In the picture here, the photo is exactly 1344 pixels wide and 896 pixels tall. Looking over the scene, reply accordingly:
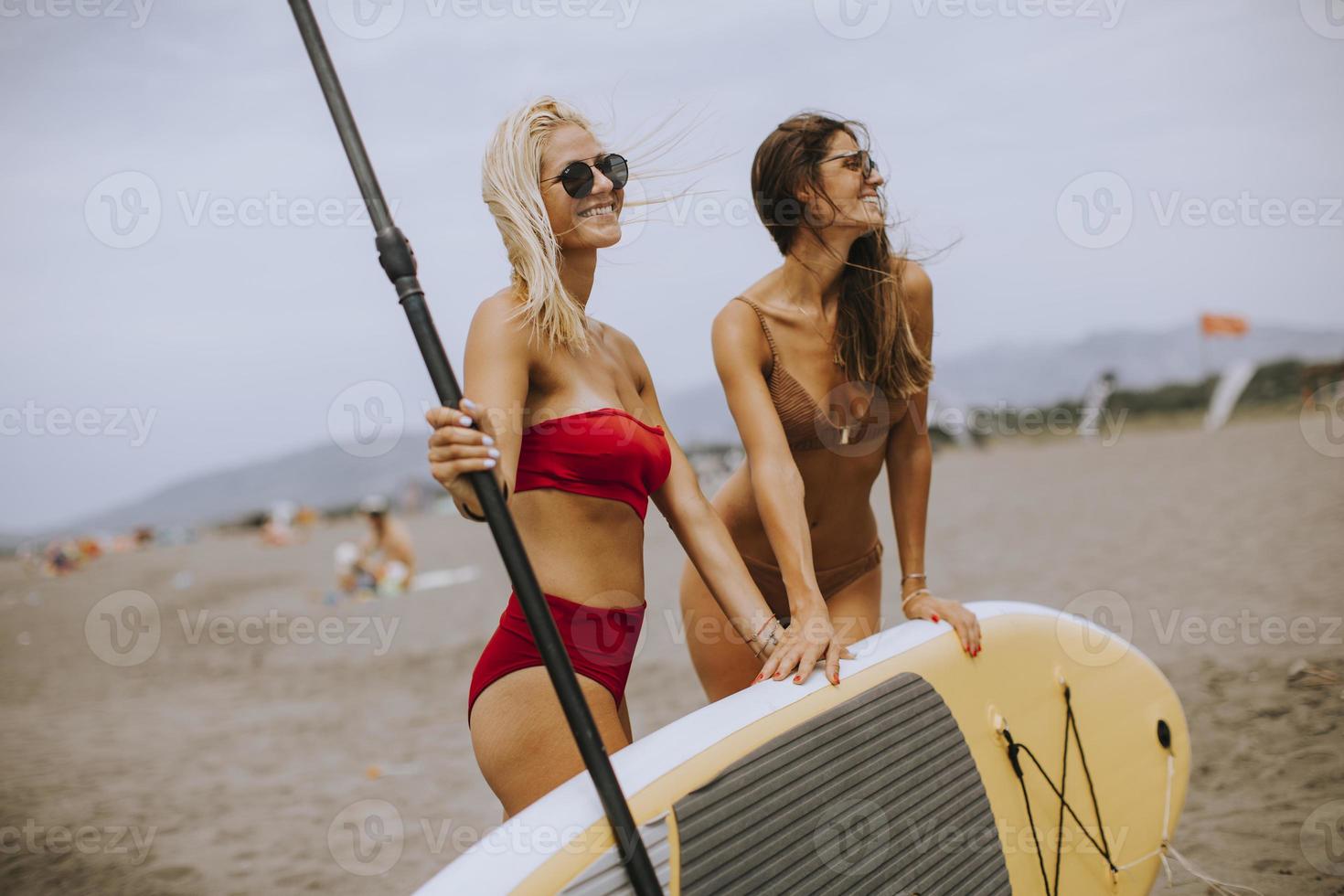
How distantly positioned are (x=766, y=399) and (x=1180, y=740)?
72.7 inches

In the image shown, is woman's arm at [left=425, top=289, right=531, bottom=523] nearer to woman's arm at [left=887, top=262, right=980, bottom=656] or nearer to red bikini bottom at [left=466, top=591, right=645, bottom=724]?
red bikini bottom at [left=466, top=591, right=645, bottom=724]

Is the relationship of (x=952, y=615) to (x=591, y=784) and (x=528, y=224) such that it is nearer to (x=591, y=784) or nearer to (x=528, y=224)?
(x=591, y=784)

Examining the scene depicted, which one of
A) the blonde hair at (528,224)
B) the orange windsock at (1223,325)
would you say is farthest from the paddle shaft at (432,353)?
the orange windsock at (1223,325)

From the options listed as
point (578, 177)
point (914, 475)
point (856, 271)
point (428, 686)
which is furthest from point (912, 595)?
point (428, 686)

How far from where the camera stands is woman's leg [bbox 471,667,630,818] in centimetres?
179

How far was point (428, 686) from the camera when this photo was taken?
25.8 ft

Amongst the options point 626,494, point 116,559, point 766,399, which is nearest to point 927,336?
point 766,399

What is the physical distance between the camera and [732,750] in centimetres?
187

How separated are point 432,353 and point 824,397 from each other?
1.40 meters

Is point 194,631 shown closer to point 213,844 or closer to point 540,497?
point 213,844

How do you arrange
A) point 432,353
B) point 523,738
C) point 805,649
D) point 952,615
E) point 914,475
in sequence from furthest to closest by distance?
1. point 914,475
2. point 952,615
3. point 805,649
4. point 523,738
5. point 432,353

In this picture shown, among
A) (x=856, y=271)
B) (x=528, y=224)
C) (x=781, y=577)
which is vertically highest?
(x=528, y=224)

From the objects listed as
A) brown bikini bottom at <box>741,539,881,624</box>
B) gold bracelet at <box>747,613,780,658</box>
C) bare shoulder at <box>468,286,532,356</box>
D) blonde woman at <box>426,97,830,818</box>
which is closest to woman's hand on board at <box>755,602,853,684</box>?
gold bracelet at <box>747,613,780,658</box>

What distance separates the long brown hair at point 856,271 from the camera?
2453 mm
